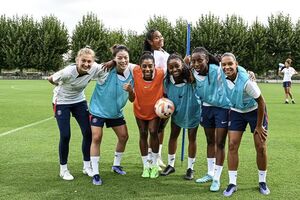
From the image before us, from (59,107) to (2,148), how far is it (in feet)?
9.18

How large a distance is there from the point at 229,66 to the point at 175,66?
96 cm

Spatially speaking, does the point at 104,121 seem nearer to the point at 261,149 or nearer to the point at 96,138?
the point at 96,138

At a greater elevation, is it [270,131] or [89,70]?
[89,70]

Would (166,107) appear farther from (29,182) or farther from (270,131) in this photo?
(270,131)

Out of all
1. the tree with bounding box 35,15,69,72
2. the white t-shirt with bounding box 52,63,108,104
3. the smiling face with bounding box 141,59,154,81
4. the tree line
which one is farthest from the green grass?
the tree with bounding box 35,15,69,72

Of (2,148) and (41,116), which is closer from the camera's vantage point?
(2,148)

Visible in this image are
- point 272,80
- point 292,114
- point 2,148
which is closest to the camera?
point 2,148

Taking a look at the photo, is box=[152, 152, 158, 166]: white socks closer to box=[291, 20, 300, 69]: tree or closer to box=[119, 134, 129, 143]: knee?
box=[119, 134, 129, 143]: knee

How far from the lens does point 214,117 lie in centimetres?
609

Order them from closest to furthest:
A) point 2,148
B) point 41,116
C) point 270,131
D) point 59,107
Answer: point 59,107 → point 2,148 → point 270,131 → point 41,116

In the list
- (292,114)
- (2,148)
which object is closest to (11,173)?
(2,148)

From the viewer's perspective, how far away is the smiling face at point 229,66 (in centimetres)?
551

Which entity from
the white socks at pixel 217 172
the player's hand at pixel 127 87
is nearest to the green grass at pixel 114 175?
the white socks at pixel 217 172

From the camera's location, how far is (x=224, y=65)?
5547 millimetres
